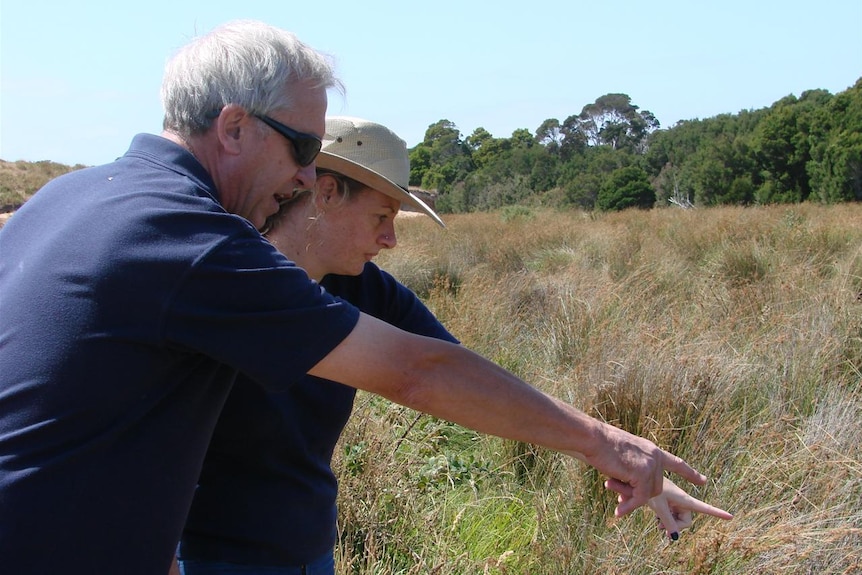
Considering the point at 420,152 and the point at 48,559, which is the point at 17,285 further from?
the point at 420,152

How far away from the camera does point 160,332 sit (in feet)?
4.36

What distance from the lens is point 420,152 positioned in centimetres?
7619

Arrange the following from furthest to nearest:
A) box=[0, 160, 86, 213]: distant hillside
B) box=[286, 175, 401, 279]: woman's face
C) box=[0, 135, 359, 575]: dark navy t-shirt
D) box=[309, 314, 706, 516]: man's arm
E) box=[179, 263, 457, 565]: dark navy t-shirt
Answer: box=[0, 160, 86, 213]: distant hillside < box=[286, 175, 401, 279]: woman's face < box=[179, 263, 457, 565]: dark navy t-shirt < box=[309, 314, 706, 516]: man's arm < box=[0, 135, 359, 575]: dark navy t-shirt

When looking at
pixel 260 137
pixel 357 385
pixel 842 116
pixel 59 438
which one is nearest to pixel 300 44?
pixel 260 137

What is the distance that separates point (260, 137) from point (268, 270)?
0.34 meters

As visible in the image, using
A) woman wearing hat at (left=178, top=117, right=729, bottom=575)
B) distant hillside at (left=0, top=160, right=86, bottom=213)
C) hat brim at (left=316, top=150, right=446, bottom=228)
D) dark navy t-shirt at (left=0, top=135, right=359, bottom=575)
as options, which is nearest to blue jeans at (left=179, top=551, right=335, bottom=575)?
woman wearing hat at (left=178, top=117, right=729, bottom=575)

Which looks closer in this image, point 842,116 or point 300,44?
point 300,44

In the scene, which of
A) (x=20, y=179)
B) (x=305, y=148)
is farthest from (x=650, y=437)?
(x=20, y=179)

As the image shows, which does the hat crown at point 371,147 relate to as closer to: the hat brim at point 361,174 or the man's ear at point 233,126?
the hat brim at point 361,174

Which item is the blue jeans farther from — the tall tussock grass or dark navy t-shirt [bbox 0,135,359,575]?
the tall tussock grass

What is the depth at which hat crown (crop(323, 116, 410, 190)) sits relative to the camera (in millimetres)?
2354

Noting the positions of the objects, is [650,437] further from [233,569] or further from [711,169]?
[711,169]

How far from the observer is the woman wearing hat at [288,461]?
192 centimetres

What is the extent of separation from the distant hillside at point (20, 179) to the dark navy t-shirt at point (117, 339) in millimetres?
21995
